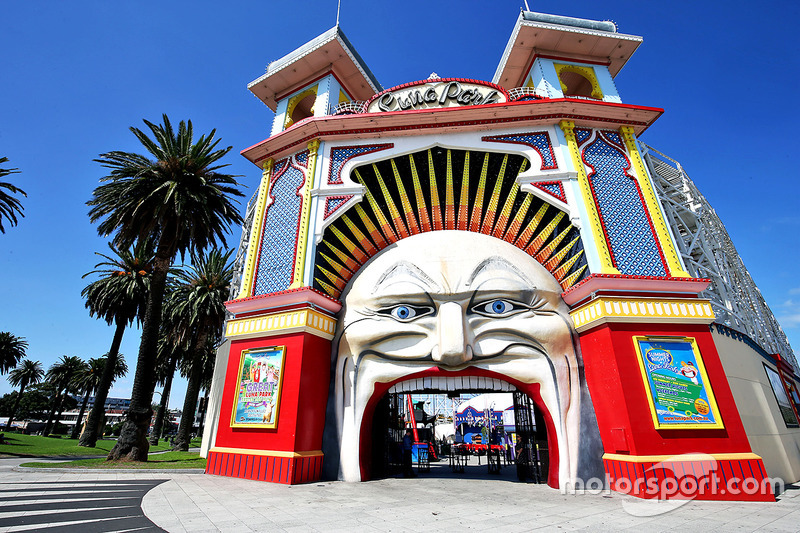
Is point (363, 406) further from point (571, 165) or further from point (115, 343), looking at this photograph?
point (115, 343)

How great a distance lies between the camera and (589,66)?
15.4m

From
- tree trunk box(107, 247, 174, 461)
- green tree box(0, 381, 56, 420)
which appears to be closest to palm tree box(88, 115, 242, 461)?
tree trunk box(107, 247, 174, 461)

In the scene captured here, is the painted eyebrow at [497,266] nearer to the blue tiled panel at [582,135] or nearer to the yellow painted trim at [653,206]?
the yellow painted trim at [653,206]

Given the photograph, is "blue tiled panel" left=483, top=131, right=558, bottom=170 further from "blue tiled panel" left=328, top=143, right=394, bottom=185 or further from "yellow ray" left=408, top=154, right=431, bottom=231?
"blue tiled panel" left=328, top=143, right=394, bottom=185

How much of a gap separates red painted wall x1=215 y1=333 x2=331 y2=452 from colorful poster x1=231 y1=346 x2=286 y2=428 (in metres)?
0.15

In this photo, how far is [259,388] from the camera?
1067 cm

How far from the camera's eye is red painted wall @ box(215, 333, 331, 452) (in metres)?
9.85

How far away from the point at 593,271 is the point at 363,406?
730cm

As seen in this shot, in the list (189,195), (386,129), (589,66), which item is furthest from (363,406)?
(589,66)

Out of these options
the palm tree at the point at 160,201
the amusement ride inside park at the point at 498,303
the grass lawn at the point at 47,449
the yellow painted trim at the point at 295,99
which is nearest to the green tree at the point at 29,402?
the grass lawn at the point at 47,449

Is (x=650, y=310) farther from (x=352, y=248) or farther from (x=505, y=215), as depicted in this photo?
(x=352, y=248)

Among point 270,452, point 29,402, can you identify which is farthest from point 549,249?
point 29,402

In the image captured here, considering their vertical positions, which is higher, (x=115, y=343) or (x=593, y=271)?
(x=115, y=343)

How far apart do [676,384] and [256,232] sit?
12719mm
